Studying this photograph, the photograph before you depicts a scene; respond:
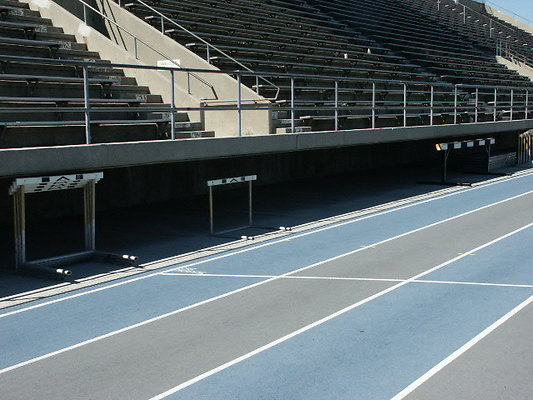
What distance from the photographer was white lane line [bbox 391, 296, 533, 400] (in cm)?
570

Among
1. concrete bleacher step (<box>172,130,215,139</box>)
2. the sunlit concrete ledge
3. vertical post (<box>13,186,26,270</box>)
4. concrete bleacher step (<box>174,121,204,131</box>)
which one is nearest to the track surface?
vertical post (<box>13,186,26,270</box>)

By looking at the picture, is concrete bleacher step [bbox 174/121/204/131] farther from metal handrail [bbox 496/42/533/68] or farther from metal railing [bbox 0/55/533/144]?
metal handrail [bbox 496/42/533/68]

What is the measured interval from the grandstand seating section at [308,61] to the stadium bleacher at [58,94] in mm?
25

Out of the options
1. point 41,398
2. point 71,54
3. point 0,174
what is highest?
point 71,54

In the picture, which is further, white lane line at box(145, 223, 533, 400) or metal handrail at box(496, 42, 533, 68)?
metal handrail at box(496, 42, 533, 68)

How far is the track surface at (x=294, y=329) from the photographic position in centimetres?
584

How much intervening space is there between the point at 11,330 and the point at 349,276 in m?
4.48

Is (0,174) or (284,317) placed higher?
(0,174)

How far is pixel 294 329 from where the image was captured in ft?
23.9

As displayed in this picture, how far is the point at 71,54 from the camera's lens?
14273 millimetres

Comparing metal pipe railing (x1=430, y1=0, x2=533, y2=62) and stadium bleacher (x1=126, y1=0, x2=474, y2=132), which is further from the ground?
metal pipe railing (x1=430, y1=0, x2=533, y2=62)

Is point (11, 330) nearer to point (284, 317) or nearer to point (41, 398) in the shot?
point (41, 398)

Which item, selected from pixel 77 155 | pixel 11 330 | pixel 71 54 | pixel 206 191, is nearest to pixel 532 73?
pixel 206 191

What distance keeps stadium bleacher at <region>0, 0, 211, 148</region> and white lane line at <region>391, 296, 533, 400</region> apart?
6.44 meters
